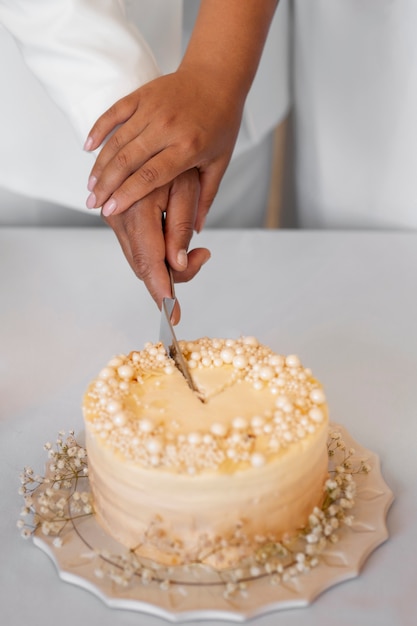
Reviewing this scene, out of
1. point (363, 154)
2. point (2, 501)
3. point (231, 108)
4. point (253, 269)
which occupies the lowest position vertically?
point (2, 501)

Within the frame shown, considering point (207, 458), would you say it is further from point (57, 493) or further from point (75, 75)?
point (75, 75)

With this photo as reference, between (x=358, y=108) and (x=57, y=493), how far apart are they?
1276mm

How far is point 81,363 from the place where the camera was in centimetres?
137

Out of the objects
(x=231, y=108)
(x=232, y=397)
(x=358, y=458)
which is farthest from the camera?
(x=231, y=108)

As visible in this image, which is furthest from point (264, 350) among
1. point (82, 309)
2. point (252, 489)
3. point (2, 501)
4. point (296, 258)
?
point (296, 258)

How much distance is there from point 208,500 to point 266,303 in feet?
2.42

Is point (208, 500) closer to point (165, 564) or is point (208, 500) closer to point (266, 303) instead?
point (165, 564)

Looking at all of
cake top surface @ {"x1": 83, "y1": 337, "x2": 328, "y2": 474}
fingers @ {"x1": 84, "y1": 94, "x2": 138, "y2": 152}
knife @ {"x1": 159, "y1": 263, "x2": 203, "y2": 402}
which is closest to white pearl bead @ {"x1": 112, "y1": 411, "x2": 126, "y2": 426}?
cake top surface @ {"x1": 83, "y1": 337, "x2": 328, "y2": 474}

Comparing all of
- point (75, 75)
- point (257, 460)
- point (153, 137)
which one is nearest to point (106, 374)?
point (257, 460)

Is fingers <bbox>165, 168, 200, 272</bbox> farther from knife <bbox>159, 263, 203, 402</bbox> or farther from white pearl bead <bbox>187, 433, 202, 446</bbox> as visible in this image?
white pearl bead <bbox>187, 433, 202, 446</bbox>

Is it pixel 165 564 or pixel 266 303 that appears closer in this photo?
pixel 165 564

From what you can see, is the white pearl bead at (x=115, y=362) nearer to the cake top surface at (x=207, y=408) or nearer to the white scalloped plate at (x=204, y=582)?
the cake top surface at (x=207, y=408)

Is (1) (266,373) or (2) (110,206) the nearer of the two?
(1) (266,373)

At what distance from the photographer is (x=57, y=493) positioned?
3.34ft
